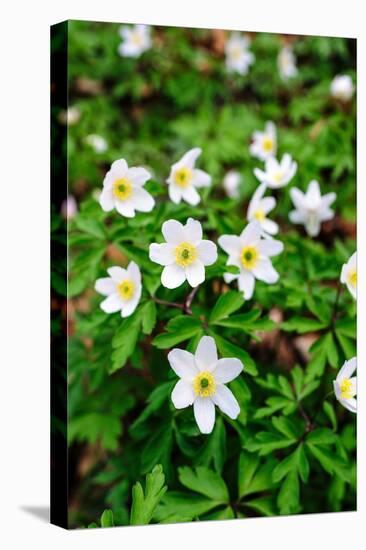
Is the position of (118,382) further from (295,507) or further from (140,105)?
(140,105)

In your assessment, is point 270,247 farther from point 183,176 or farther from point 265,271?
point 183,176

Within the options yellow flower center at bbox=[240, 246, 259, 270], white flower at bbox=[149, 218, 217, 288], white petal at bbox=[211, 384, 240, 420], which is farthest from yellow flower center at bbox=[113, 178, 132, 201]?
white petal at bbox=[211, 384, 240, 420]

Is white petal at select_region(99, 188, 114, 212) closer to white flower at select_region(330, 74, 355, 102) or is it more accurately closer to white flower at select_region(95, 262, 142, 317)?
white flower at select_region(95, 262, 142, 317)

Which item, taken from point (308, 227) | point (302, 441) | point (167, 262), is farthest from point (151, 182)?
point (302, 441)

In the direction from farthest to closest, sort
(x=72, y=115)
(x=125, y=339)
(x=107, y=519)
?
(x=72, y=115) → (x=125, y=339) → (x=107, y=519)

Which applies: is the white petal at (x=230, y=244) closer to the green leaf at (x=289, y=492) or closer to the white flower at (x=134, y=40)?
the green leaf at (x=289, y=492)

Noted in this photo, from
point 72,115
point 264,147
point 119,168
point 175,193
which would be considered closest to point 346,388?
point 175,193
